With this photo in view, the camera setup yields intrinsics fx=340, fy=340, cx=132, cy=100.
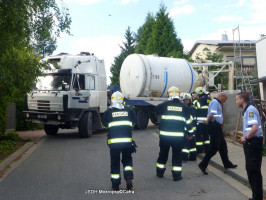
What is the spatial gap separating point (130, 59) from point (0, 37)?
8957mm

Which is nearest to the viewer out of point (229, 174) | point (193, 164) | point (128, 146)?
point (128, 146)

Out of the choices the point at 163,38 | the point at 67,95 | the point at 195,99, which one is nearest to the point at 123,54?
the point at 163,38

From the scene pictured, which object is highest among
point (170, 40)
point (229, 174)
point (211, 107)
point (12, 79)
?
point (170, 40)

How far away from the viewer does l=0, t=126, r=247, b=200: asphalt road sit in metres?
5.90

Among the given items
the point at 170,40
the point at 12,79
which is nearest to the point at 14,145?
the point at 12,79

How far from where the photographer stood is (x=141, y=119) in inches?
658

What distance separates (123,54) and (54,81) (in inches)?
1799

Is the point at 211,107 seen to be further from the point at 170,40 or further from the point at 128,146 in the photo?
the point at 170,40

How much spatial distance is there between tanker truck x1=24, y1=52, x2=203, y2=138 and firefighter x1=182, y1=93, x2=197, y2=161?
5.60 metres

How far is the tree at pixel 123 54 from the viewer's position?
186 feet

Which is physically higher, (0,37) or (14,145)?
(0,37)

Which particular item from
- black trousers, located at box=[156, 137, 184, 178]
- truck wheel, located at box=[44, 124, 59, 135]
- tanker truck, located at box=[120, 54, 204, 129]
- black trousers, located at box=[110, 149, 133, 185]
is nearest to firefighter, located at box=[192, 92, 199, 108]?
black trousers, located at box=[156, 137, 184, 178]

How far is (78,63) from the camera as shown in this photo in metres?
13.9

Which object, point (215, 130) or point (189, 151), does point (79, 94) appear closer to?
point (189, 151)
